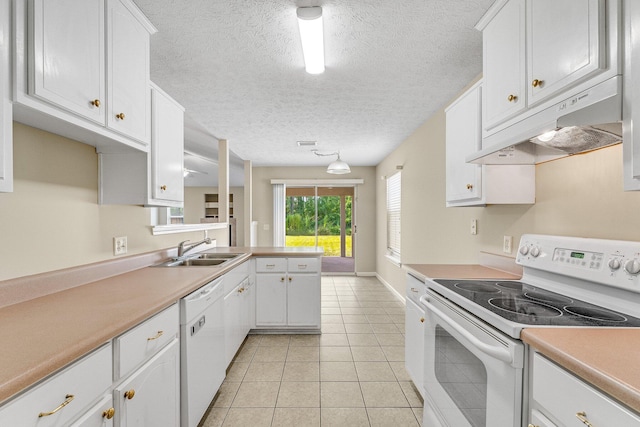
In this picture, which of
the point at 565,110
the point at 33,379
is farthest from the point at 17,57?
the point at 565,110

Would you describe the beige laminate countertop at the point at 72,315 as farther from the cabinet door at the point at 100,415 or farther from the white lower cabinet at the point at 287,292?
the white lower cabinet at the point at 287,292

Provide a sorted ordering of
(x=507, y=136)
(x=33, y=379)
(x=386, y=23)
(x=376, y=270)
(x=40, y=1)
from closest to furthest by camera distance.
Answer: (x=33, y=379)
(x=40, y=1)
(x=507, y=136)
(x=386, y=23)
(x=376, y=270)

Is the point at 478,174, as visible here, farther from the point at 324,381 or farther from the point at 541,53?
the point at 324,381

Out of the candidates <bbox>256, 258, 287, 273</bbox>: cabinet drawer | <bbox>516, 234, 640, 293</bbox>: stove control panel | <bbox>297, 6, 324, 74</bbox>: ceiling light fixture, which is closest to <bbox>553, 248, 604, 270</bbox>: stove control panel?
<bbox>516, 234, 640, 293</bbox>: stove control panel

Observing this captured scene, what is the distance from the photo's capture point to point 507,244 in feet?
6.70

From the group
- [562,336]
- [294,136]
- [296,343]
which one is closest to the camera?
[562,336]

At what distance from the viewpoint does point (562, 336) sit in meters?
0.93

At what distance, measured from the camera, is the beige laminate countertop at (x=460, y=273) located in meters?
1.87

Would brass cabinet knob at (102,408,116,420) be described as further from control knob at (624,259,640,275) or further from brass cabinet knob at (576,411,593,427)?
control knob at (624,259,640,275)

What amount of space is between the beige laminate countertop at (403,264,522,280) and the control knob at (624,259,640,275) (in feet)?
2.38

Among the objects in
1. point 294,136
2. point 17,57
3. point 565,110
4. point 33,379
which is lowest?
point 33,379

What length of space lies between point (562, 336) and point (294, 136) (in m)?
3.65

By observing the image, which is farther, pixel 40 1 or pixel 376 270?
pixel 376 270

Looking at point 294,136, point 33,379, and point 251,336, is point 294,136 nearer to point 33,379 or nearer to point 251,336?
point 251,336
